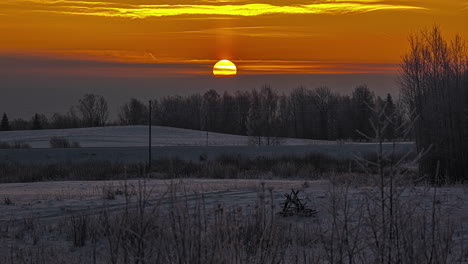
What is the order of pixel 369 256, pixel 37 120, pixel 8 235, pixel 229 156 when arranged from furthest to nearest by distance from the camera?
pixel 37 120
pixel 229 156
pixel 8 235
pixel 369 256

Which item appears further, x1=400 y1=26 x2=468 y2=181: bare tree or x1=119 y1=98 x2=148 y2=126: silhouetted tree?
x1=119 y1=98 x2=148 y2=126: silhouetted tree

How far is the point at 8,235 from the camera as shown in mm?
13023

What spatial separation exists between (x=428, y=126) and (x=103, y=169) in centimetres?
1920

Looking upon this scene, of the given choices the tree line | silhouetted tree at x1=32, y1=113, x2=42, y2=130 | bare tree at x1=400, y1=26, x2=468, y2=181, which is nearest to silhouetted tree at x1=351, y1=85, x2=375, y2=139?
the tree line

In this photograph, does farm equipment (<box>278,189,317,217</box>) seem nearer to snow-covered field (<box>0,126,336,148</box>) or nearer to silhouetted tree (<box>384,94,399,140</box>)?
silhouetted tree (<box>384,94,399,140</box>)

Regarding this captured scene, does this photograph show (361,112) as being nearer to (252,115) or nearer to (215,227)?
(252,115)

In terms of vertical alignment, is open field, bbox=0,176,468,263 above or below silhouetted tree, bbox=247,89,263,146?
below

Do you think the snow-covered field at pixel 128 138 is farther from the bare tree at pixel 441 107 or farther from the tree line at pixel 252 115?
the bare tree at pixel 441 107

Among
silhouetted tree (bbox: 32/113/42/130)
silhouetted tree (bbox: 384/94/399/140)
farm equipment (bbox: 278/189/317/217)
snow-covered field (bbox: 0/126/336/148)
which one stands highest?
silhouetted tree (bbox: 32/113/42/130)

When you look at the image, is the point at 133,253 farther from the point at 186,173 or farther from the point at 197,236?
the point at 186,173

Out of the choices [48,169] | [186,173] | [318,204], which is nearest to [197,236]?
[318,204]

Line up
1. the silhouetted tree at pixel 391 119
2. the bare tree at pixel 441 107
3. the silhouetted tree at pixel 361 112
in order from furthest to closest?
the silhouetted tree at pixel 361 112 → the bare tree at pixel 441 107 → the silhouetted tree at pixel 391 119

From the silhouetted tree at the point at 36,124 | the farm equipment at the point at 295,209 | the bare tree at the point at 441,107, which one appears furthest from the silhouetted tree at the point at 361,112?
the farm equipment at the point at 295,209

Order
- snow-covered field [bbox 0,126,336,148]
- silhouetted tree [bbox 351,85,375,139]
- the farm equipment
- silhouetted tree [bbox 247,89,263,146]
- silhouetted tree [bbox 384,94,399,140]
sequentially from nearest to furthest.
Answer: silhouetted tree [bbox 384,94,399,140] < the farm equipment < snow-covered field [bbox 0,126,336,148] < silhouetted tree [bbox 247,89,263,146] < silhouetted tree [bbox 351,85,375,139]
